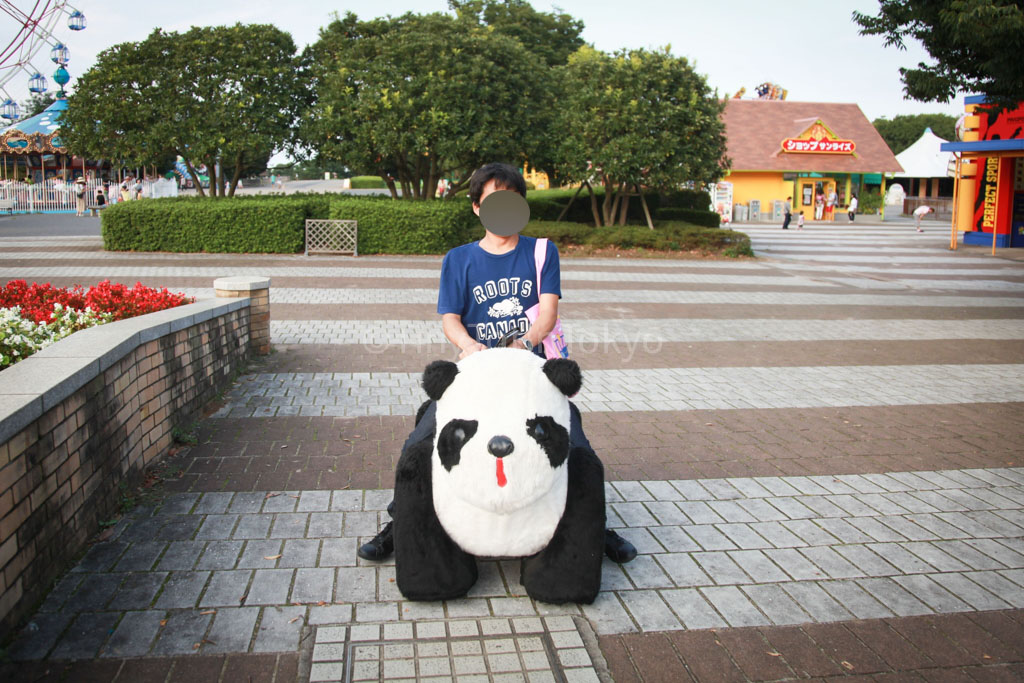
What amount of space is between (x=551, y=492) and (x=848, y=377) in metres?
5.76

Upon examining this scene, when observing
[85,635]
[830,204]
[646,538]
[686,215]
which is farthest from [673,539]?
[830,204]

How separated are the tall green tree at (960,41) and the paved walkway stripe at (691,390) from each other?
378cm

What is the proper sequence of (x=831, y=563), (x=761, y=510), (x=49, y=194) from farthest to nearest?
(x=49, y=194)
(x=761, y=510)
(x=831, y=563)

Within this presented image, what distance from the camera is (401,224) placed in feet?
63.8

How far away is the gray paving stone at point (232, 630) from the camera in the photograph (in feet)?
10.1

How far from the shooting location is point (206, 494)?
15.0 feet

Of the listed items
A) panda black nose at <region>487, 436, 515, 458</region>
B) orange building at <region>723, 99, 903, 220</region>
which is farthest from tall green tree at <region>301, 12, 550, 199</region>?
orange building at <region>723, 99, 903, 220</region>

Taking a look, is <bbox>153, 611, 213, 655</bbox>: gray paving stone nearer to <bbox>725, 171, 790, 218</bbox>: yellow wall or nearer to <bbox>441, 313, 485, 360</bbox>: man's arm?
<bbox>441, 313, 485, 360</bbox>: man's arm

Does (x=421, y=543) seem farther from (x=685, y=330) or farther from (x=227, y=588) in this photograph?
(x=685, y=330)

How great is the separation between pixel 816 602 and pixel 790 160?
138ft

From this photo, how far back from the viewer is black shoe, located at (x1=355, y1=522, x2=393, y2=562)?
150 inches

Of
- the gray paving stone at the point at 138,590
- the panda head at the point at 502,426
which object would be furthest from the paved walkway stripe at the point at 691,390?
the panda head at the point at 502,426

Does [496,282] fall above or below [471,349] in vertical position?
above

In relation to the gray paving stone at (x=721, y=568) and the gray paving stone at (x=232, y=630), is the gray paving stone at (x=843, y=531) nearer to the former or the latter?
the gray paving stone at (x=721, y=568)
